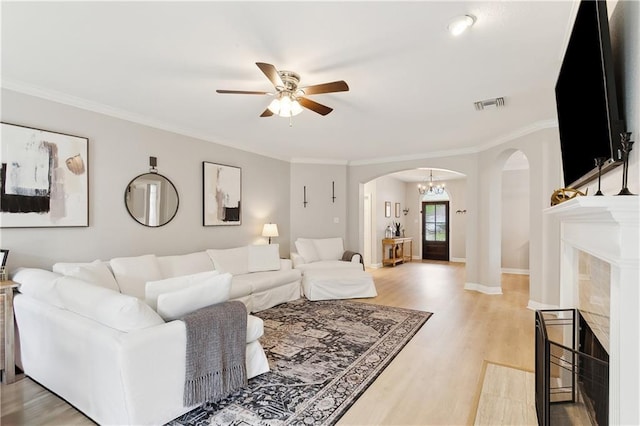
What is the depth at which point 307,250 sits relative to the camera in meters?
5.74

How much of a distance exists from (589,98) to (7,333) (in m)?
4.13

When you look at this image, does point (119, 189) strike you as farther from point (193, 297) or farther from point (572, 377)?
point (572, 377)

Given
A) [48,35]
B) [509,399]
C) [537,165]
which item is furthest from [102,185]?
[537,165]

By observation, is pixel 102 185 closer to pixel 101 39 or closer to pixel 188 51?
pixel 101 39

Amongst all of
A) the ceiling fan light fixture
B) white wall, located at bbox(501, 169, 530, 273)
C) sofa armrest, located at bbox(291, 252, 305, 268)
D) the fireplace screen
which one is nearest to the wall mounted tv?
the fireplace screen

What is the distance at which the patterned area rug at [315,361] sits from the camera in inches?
80.6

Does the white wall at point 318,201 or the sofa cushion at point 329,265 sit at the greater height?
the white wall at point 318,201

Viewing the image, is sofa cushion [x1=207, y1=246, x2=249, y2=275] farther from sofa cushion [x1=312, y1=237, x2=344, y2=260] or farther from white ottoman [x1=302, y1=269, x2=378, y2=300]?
sofa cushion [x1=312, y1=237, x2=344, y2=260]

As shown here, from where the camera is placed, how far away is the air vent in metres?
3.27

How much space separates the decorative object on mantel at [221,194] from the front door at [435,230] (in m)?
6.80

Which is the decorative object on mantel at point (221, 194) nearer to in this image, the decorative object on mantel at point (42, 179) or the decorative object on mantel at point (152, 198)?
the decorative object on mantel at point (152, 198)

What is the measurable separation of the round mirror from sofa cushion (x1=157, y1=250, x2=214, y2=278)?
54 cm

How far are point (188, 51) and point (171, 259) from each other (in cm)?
251

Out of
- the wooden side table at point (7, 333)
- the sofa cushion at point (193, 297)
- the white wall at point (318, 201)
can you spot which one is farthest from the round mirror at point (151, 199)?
the white wall at point (318, 201)
